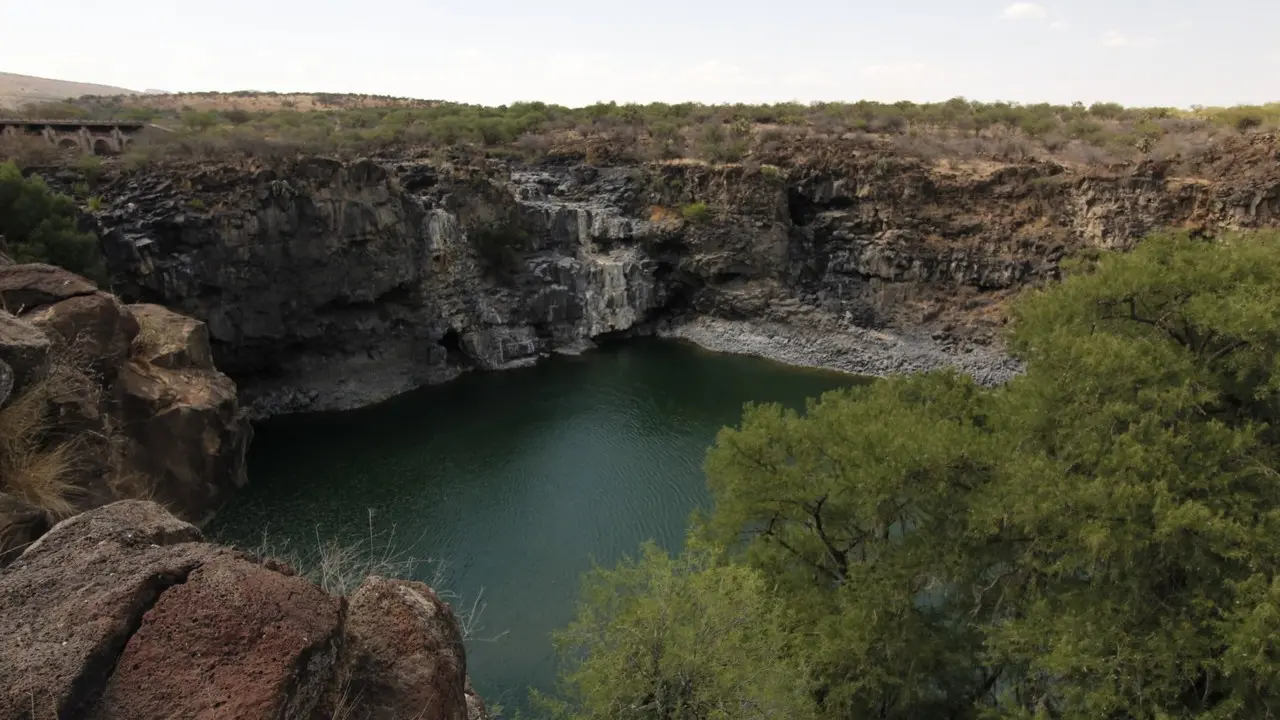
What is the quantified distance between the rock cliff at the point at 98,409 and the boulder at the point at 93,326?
28 mm

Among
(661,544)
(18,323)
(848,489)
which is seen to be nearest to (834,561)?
(848,489)

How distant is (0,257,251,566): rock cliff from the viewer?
26.6 ft

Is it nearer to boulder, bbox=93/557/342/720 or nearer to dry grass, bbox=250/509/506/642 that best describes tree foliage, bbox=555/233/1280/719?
boulder, bbox=93/557/342/720

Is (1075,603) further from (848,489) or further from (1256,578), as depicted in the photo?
(848,489)

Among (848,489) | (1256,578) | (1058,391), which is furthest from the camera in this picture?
(848,489)

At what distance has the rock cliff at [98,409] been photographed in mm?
8109

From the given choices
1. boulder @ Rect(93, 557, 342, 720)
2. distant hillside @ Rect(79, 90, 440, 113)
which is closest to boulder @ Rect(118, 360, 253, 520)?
boulder @ Rect(93, 557, 342, 720)

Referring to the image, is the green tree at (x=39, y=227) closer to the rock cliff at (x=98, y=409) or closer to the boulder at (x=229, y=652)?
the rock cliff at (x=98, y=409)

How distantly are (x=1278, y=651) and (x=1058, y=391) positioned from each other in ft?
15.0

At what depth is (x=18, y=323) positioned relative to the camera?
342 inches

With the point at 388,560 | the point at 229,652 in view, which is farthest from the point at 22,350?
the point at 388,560

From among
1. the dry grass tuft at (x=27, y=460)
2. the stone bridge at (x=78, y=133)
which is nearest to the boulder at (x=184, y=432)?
the dry grass tuft at (x=27, y=460)

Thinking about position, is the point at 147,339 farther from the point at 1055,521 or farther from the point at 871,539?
the point at 1055,521

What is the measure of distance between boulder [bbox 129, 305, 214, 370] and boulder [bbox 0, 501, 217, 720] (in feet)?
52.3
